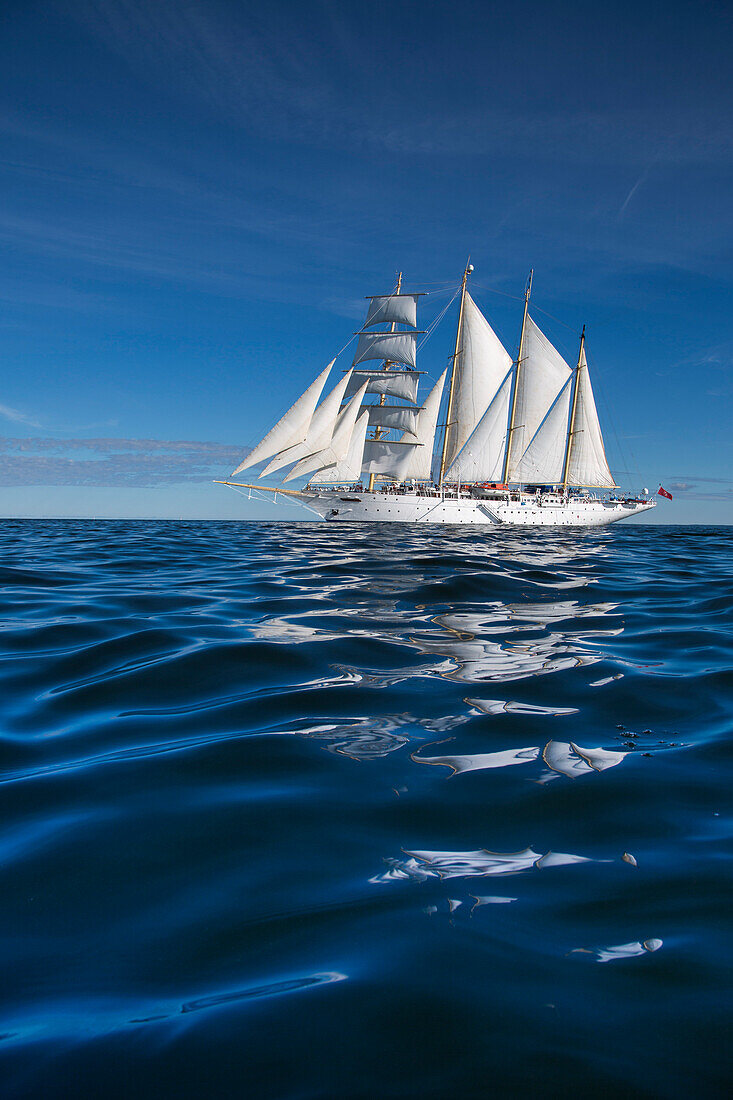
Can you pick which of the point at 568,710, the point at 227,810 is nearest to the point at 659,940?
the point at 227,810

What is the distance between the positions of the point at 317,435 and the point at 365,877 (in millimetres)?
50342

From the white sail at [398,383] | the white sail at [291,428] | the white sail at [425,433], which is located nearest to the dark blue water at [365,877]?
the white sail at [291,428]

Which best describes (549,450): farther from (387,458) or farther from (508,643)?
(508,643)

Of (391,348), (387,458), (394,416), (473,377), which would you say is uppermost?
(391,348)

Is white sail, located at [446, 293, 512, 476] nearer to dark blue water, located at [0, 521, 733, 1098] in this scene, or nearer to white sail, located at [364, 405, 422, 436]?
white sail, located at [364, 405, 422, 436]

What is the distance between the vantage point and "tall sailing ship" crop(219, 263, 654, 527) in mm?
54188

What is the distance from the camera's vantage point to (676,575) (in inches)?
496

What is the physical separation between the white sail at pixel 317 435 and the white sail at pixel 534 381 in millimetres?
20004

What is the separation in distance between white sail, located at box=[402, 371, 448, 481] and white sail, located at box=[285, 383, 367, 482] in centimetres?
1027

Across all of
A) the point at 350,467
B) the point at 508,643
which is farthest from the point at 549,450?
the point at 508,643

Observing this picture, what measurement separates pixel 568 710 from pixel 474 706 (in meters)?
0.56

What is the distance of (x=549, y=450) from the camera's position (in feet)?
199

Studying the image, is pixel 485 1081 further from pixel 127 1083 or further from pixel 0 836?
pixel 0 836

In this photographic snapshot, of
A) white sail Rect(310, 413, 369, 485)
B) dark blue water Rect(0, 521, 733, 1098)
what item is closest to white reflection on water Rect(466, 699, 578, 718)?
dark blue water Rect(0, 521, 733, 1098)
